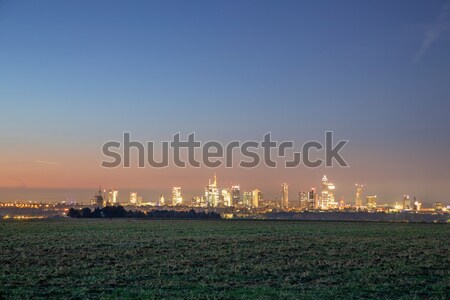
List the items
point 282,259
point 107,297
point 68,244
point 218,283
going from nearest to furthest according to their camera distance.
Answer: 1. point 107,297
2. point 218,283
3. point 282,259
4. point 68,244

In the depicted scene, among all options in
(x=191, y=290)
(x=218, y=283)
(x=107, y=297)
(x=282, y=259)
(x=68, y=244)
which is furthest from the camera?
(x=68, y=244)

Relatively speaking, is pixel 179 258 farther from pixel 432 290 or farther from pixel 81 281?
pixel 432 290

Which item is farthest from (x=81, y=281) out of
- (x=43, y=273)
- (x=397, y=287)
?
(x=397, y=287)

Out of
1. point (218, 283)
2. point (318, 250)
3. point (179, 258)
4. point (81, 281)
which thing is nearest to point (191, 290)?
point (218, 283)

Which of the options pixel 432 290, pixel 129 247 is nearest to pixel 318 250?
pixel 129 247

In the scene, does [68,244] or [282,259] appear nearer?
[282,259]

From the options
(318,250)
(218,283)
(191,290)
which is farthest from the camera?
(318,250)

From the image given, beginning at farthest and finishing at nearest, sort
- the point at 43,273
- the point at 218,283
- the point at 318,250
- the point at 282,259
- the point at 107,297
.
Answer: the point at 318,250 → the point at 282,259 → the point at 43,273 → the point at 218,283 → the point at 107,297

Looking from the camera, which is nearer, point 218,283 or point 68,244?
point 218,283

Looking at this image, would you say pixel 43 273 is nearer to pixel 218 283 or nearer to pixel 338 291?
pixel 218 283
